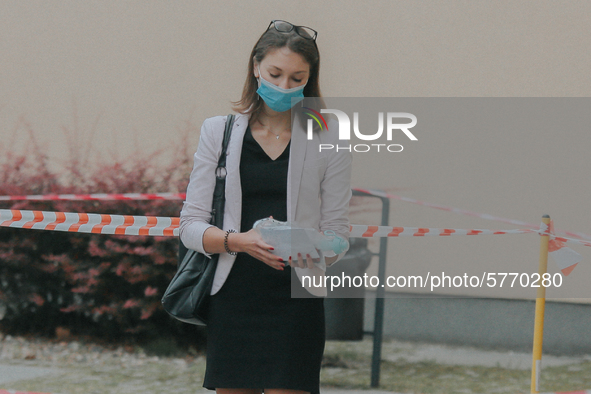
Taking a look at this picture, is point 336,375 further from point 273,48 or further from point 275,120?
point 273,48

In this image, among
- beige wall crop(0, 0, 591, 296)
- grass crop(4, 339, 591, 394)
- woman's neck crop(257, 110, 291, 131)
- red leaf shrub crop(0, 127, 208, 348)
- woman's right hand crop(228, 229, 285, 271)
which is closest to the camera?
woman's right hand crop(228, 229, 285, 271)

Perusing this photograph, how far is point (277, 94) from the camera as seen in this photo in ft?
6.32

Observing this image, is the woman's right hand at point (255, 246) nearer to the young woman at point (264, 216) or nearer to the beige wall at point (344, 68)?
the young woman at point (264, 216)

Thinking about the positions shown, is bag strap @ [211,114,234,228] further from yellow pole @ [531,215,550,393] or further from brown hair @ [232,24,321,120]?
yellow pole @ [531,215,550,393]

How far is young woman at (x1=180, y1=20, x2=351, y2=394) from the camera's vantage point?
188 centimetres

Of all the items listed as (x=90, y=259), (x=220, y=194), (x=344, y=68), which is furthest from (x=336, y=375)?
(x=220, y=194)

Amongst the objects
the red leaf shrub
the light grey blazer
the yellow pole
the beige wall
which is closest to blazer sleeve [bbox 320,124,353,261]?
the light grey blazer

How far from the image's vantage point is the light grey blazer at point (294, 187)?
1.88 m

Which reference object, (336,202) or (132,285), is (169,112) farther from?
(336,202)

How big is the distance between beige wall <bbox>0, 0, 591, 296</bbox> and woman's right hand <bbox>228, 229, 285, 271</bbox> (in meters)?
3.26

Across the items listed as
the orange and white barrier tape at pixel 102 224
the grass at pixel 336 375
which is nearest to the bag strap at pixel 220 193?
the orange and white barrier tape at pixel 102 224

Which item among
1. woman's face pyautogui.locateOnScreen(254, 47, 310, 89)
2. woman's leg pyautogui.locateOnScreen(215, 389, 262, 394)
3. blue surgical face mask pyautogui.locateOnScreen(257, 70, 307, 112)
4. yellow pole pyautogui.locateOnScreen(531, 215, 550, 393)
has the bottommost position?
woman's leg pyautogui.locateOnScreen(215, 389, 262, 394)

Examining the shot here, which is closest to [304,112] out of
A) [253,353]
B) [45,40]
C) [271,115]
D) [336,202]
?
[271,115]

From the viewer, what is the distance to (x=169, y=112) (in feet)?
18.5
